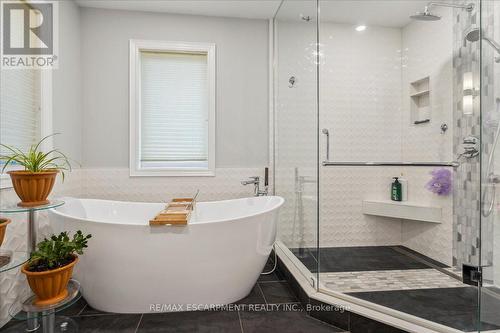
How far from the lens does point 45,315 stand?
4.67ft

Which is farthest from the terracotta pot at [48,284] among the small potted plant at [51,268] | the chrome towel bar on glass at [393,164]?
the chrome towel bar on glass at [393,164]

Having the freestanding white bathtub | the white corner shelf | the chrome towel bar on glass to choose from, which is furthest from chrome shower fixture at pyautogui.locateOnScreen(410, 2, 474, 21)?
the freestanding white bathtub

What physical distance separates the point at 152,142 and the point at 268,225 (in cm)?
162

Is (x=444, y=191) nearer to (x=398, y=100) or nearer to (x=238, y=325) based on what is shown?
(x=398, y=100)

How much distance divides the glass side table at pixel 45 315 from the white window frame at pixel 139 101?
1309 mm

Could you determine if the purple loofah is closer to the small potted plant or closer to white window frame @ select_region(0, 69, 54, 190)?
the small potted plant

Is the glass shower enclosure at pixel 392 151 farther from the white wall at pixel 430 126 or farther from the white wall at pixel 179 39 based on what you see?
the white wall at pixel 179 39

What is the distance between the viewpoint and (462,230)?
2.11m

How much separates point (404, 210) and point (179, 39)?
2783mm

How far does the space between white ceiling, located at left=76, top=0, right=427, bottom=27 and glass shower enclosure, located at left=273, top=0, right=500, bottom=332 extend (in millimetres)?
16

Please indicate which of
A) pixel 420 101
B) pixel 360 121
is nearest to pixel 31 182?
pixel 360 121

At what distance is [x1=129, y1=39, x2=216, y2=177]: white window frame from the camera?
2764 millimetres

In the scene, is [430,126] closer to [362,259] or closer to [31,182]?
[362,259]

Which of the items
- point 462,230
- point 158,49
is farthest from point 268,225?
point 158,49
